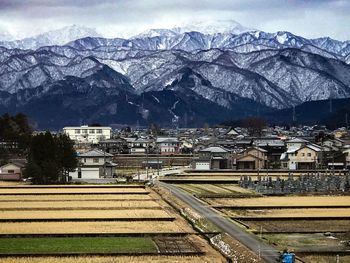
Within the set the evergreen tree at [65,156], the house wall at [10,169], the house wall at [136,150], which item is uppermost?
the evergreen tree at [65,156]

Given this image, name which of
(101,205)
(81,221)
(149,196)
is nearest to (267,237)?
(81,221)

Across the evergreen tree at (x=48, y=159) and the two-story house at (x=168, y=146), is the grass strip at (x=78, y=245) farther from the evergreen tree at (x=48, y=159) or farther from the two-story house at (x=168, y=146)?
the two-story house at (x=168, y=146)

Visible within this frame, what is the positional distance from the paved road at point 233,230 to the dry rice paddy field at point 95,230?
3.77ft

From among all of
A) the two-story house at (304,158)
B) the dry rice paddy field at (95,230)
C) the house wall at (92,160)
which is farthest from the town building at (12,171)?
the two-story house at (304,158)

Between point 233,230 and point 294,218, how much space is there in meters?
4.96

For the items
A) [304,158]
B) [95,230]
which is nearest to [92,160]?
[304,158]

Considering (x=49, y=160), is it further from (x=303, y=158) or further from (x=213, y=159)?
(x=303, y=158)

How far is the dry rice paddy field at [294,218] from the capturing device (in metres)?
21.0

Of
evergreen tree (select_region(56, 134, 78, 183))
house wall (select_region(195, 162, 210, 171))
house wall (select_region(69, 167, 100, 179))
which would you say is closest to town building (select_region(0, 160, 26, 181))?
evergreen tree (select_region(56, 134, 78, 183))

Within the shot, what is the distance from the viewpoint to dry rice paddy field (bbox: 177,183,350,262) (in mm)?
20966

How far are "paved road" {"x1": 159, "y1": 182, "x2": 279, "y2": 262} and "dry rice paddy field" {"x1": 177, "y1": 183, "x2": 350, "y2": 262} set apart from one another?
0.43 metres

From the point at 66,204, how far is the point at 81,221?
6.68 m

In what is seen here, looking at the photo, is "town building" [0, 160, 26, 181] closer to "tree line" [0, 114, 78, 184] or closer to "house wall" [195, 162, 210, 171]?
"tree line" [0, 114, 78, 184]

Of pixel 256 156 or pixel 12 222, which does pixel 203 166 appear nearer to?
pixel 256 156
